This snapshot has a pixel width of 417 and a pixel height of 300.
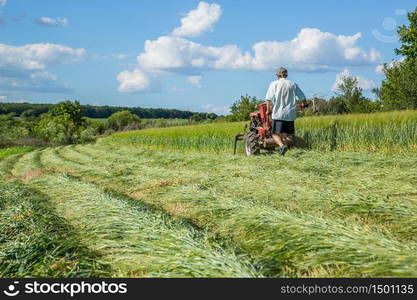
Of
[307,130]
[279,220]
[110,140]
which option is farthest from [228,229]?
[110,140]

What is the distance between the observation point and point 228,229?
4090 mm

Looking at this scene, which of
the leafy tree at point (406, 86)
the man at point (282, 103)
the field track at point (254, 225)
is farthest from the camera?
the leafy tree at point (406, 86)

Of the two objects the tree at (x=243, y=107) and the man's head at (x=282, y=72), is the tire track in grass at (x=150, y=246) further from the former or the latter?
the tree at (x=243, y=107)

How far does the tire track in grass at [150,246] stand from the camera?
2.80m

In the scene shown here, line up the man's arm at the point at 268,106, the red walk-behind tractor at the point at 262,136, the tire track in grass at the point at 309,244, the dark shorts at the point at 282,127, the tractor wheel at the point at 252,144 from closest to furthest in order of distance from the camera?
the tire track in grass at the point at 309,244 < the dark shorts at the point at 282,127 < the man's arm at the point at 268,106 < the red walk-behind tractor at the point at 262,136 < the tractor wheel at the point at 252,144

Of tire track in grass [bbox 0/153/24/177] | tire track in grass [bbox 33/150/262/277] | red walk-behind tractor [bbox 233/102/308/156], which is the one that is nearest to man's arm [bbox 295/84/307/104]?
red walk-behind tractor [bbox 233/102/308/156]

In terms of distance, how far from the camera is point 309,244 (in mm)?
3221

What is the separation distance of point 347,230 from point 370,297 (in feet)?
3.43

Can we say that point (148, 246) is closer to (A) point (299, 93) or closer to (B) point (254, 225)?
(B) point (254, 225)

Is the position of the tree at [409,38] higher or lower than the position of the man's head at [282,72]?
higher

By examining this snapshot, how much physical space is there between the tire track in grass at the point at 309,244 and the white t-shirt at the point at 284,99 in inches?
233

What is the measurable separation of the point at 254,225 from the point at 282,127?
6.67 metres

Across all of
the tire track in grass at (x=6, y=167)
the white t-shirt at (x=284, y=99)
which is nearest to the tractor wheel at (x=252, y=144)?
the white t-shirt at (x=284, y=99)

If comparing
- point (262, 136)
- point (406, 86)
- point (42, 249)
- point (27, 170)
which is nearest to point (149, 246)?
point (42, 249)
